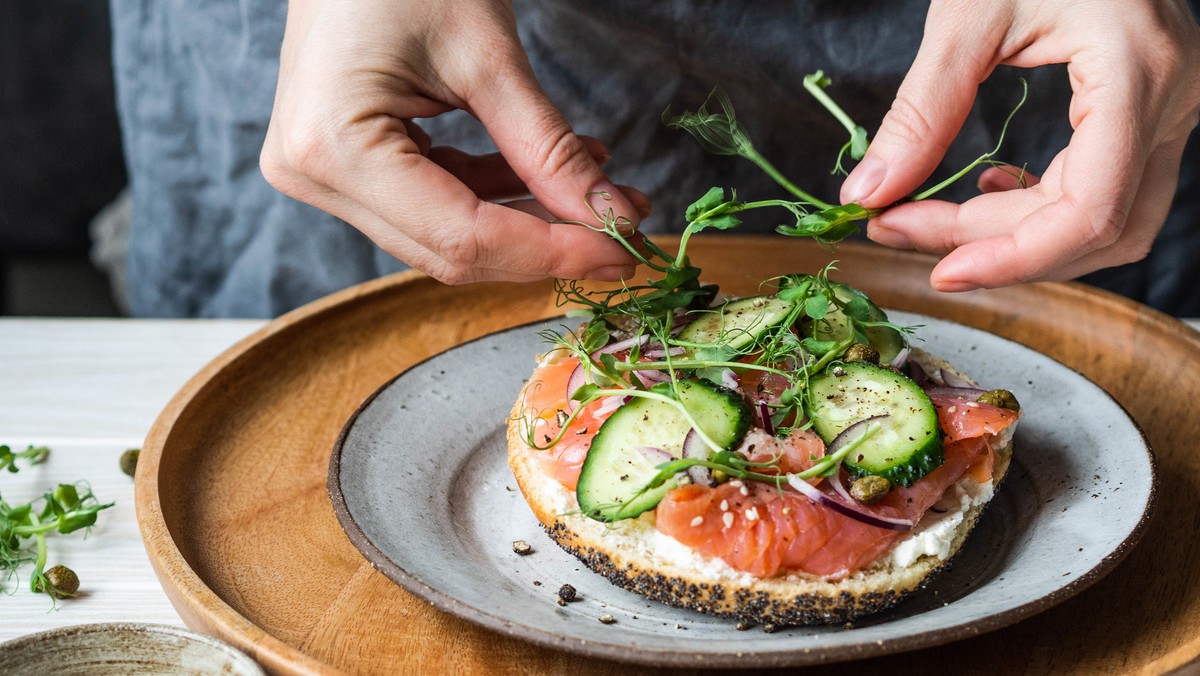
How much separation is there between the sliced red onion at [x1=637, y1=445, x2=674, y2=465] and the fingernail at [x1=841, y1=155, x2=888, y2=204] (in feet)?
2.10

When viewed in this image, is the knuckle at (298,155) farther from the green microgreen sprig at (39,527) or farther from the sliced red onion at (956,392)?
the sliced red onion at (956,392)

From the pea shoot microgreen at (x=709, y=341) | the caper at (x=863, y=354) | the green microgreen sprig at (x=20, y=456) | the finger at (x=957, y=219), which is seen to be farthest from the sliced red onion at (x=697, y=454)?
the green microgreen sprig at (x=20, y=456)

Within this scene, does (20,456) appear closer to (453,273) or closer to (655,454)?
(453,273)

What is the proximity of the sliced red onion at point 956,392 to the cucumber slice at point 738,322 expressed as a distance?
31cm

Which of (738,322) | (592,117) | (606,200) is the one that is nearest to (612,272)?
(606,200)

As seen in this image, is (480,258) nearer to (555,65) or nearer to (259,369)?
(259,369)

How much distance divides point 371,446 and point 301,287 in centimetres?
152

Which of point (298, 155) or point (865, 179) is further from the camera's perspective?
point (865, 179)

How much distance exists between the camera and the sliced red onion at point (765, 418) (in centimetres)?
175

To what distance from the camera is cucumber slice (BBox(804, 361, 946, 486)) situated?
1.65 meters

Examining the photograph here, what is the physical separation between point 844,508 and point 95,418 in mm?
1836

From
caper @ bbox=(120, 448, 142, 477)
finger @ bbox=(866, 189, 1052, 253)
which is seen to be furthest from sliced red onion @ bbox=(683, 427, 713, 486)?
caper @ bbox=(120, 448, 142, 477)

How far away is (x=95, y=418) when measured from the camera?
249cm

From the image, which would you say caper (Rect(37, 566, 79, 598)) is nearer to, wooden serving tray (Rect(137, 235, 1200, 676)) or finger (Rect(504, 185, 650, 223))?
wooden serving tray (Rect(137, 235, 1200, 676))
